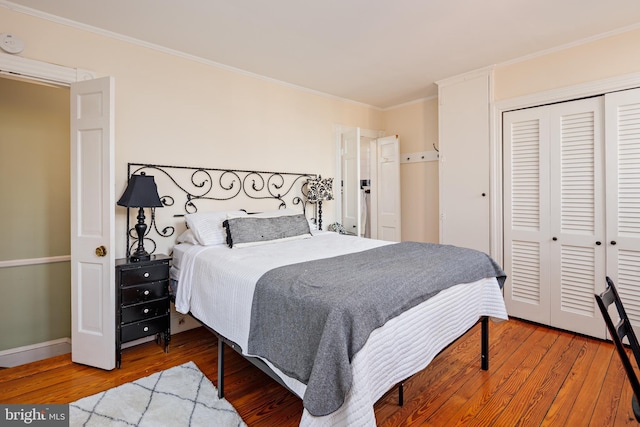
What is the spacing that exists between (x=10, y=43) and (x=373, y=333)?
10.2 ft

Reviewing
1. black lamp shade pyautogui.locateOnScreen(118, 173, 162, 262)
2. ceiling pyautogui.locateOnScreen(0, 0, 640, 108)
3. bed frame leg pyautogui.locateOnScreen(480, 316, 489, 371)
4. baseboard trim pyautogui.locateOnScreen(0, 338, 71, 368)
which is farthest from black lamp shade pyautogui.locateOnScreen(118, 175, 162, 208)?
bed frame leg pyautogui.locateOnScreen(480, 316, 489, 371)

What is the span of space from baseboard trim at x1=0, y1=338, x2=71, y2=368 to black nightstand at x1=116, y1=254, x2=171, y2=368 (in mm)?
921

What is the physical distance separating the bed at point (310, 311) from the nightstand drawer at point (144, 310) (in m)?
0.16

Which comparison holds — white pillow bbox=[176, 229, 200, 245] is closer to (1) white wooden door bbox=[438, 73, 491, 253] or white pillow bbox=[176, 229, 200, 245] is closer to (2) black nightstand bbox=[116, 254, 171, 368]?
(2) black nightstand bbox=[116, 254, 171, 368]

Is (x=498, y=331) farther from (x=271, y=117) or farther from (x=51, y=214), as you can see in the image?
(x=51, y=214)

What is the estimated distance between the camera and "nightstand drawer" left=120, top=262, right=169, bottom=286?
2342mm

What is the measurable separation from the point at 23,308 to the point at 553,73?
545 centimetres

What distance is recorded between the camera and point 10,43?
2191 millimetres

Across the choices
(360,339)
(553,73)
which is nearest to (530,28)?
(553,73)

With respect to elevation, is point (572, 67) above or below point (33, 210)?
above

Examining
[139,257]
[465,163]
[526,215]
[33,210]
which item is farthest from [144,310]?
[526,215]

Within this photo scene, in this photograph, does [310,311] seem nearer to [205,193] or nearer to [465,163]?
[205,193]

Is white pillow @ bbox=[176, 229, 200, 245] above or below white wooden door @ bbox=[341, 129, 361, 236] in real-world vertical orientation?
below

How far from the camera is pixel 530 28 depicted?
259cm
